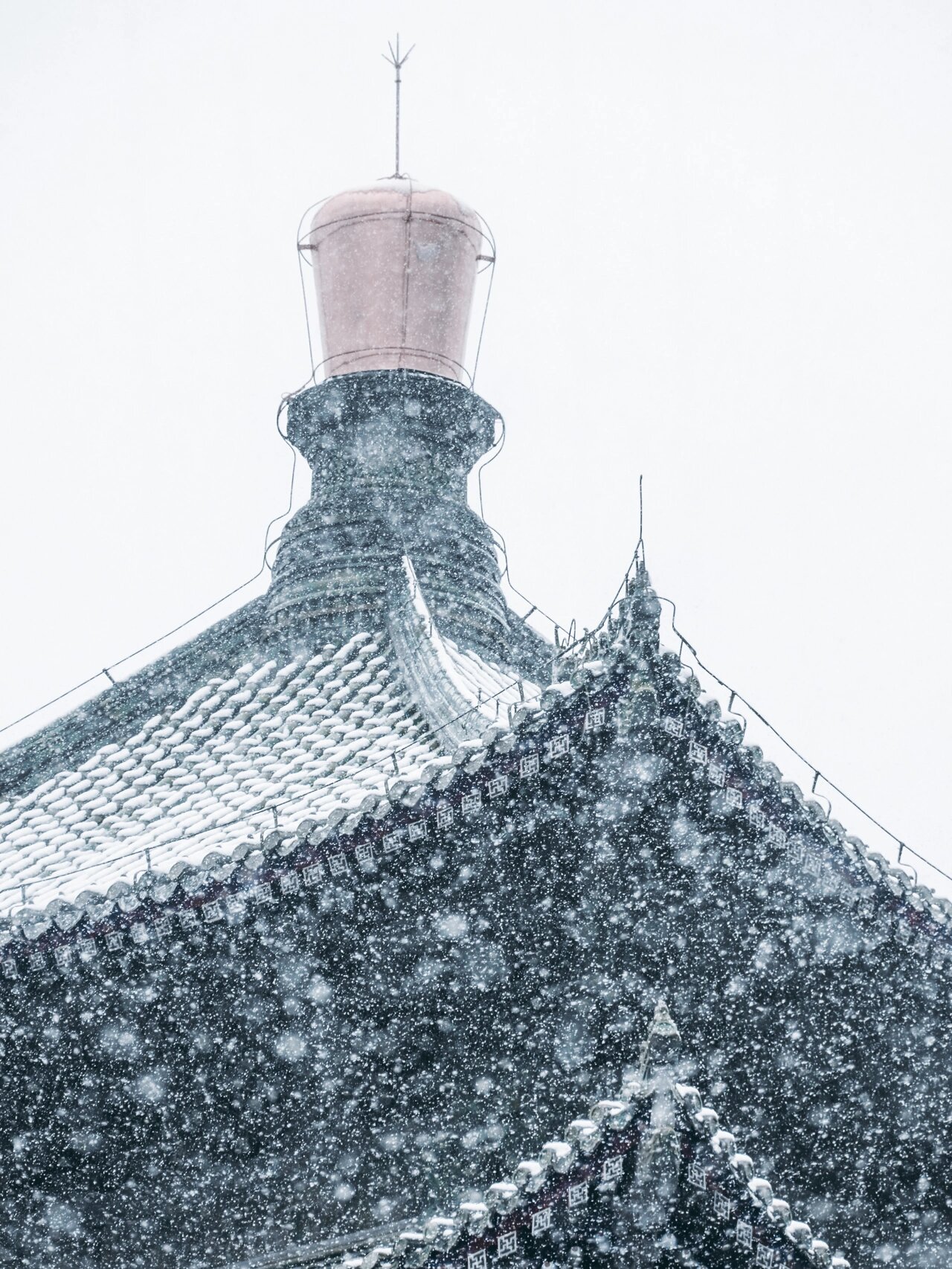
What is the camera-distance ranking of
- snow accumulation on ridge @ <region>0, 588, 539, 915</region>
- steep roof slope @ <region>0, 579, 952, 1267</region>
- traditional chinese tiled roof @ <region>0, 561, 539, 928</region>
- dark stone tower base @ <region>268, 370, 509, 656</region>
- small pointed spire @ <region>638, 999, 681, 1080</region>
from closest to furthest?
small pointed spire @ <region>638, 999, 681, 1080</region> → steep roof slope @ <region>0, 579, 952, 1267</region> → traditional chinese tiled roof @ <region>0, 561, 539, 928</region> → snow accumulation on ridge @ <region>0, 588, 539, 915</region> → dark stone tower base @ <region>268, 370, 509, 656</region>

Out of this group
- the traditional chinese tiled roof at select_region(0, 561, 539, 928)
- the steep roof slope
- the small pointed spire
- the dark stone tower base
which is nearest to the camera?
the small pointed spire

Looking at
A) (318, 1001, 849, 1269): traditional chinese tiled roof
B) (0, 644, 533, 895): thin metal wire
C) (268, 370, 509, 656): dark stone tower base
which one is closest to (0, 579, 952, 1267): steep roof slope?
(0, 644, 533, 895): thin metal wire

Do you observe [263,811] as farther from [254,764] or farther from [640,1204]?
[640,1204]

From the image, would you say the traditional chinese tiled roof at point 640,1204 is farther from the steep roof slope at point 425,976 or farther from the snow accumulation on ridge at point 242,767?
the snow accumulation on ridge at point 242,767

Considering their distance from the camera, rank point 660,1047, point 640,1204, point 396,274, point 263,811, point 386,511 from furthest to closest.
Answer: point 396,274, point 386,511, point 263,811, point 640,1204, point 660,1047

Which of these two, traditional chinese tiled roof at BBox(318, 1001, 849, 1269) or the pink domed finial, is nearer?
traditional chinese tiled roof at BBox(318, 1001, 849, 1269)

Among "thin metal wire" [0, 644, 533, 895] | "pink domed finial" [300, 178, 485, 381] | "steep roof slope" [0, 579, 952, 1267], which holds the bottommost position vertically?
"steep roof slope" [0, 579, 952, 1267]

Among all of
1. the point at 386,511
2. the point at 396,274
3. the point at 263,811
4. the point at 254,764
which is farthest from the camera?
the point at 396,274

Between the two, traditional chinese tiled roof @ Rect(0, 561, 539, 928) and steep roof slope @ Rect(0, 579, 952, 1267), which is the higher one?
traditional chinese tiled roof @ Rect(0, 561, 539, 928)

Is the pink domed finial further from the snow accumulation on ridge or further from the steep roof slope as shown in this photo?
the steep roof slope

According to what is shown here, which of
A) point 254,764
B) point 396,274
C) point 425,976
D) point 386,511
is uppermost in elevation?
point 396,274

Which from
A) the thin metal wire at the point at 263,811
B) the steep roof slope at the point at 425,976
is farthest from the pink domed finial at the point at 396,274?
the steep roof slope at the point at 425,976

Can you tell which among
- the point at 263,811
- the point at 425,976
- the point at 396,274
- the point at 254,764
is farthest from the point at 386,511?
the point at 425,976

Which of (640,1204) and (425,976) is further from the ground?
(425,976)
